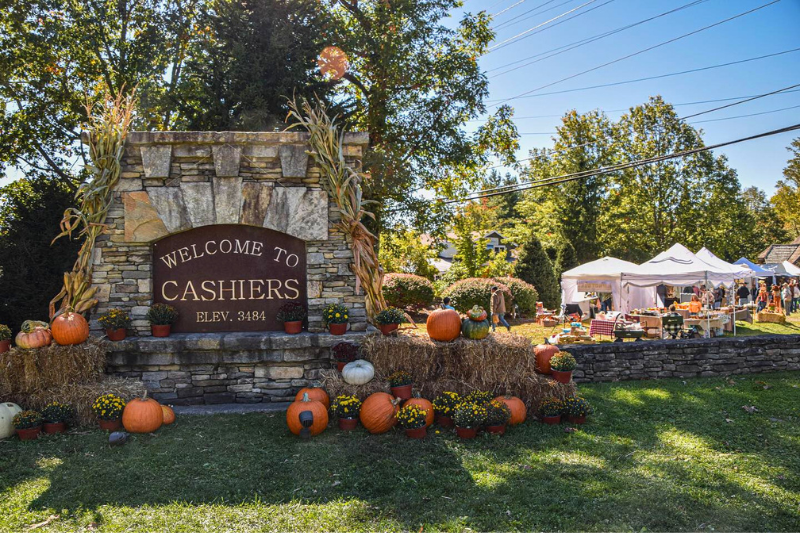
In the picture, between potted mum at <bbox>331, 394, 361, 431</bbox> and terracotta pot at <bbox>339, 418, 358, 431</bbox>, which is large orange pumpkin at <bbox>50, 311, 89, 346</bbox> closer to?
potted mum at <bbox>331, 394, 361, 431</bbox>

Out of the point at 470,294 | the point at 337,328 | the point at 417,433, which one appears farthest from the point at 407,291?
the point at 417,433

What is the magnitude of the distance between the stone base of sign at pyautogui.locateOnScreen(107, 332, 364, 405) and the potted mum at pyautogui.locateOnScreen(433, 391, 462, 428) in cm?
138

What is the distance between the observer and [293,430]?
614 centimetres

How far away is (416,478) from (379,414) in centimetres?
124

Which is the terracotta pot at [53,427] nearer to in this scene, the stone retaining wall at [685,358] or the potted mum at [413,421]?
the potted mum at [413,421]

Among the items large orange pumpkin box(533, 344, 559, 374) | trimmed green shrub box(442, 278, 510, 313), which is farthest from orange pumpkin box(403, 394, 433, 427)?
trimmed green shrub box(442, 278, 510, 313)

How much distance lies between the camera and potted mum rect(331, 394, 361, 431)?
20.8 ft

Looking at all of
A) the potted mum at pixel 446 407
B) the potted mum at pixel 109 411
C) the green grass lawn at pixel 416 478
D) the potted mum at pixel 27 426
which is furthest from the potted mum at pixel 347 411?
the potted mum at pixel 27 426

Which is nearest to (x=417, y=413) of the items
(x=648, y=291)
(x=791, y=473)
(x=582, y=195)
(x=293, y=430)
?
(x=293, y=430)

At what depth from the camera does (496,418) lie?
616cm

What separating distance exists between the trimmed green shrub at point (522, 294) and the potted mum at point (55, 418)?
13831mm

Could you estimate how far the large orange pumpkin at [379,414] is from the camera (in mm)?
6215

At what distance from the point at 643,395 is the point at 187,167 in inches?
277

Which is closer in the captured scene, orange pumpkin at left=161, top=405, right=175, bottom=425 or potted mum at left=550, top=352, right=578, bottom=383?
orange pumpkin at left=161, top=405, right=175, bottom=425
